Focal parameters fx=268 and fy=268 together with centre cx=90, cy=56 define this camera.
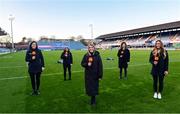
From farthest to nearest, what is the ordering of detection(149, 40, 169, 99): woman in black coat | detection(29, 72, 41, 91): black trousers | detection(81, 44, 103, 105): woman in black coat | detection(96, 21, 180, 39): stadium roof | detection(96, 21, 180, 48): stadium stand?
1. detection(96, 21, 180, 39): stadium roof
2. detection(96, 21, 180, 48): stadium stand
3. detection(29, 72, 41, 91): black trousers
4. detection(149, 40, 169, 99): woman in black coat
5. detection(81, 44, 103, 105): woman in black coat

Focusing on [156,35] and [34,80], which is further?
[156,35]

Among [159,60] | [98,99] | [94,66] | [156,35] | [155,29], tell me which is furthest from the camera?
[156,35]

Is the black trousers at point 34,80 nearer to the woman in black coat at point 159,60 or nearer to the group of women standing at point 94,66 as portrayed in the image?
the group of women standing at point 94,66

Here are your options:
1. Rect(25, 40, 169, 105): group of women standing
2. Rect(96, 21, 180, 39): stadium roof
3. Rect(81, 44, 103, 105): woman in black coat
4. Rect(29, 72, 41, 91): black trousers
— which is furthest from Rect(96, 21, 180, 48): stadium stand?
Rect(81, 44, 103, 105): woman in black coat

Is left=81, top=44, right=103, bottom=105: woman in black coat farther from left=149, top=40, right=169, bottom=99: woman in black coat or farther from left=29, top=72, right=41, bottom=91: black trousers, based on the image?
left=29, top=72, right=41, bottom=91: black trousers

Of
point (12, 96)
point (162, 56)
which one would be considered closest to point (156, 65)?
point (162, 56)

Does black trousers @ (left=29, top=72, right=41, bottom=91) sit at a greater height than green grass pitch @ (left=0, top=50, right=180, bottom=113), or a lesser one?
greater

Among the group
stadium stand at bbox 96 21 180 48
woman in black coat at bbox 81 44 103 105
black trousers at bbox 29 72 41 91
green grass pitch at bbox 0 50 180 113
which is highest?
stadium stand at bbox 96 21 180 48

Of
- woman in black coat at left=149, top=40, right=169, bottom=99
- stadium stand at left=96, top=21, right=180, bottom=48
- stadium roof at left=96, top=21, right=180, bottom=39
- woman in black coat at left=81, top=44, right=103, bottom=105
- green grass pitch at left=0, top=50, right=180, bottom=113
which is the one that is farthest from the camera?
stadium roof at left=96, top=21, right=180, bottom=39

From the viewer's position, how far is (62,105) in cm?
784

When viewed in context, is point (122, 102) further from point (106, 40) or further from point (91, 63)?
point (106, 40)

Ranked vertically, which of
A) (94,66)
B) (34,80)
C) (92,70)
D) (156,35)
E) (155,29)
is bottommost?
(34,80)

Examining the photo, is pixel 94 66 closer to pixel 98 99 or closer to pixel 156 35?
pixel 98 99

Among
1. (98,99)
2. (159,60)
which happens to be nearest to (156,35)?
(159,60)
